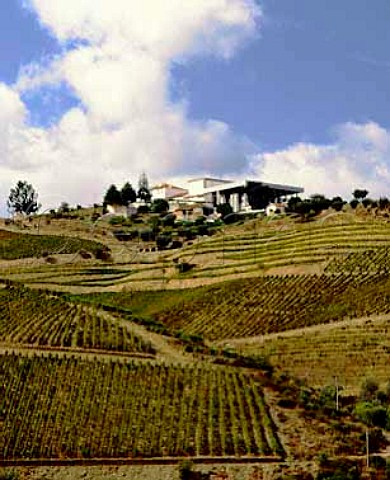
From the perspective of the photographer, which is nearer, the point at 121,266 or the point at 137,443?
the point at 137,443

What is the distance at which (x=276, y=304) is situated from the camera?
167ft

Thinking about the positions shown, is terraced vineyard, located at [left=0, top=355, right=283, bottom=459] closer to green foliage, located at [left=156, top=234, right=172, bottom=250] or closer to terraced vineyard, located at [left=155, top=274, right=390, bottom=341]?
terraced vineyard, located at [left=155, top=274, right=390, bottom=341]

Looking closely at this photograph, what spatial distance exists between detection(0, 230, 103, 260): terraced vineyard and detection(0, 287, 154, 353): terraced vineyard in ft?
94.3

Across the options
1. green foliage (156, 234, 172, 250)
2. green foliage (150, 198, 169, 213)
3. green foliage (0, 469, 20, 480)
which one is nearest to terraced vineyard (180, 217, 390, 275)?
green foliage (156, 234, 172, 250)

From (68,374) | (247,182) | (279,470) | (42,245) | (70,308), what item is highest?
(247,182)

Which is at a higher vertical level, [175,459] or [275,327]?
[275,327]

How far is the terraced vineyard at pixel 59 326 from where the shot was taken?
125ft

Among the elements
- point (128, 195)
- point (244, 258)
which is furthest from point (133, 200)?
point (244, 258)

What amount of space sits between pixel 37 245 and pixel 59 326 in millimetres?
42508

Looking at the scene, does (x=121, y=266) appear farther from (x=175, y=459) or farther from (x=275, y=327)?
(x=175, y=459)

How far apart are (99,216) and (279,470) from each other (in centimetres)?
8289

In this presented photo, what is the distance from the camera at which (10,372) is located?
33281 millimetres

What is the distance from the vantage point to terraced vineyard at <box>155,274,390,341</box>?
47.1 metres

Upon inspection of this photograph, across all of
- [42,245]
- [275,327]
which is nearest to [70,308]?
[275,327]
